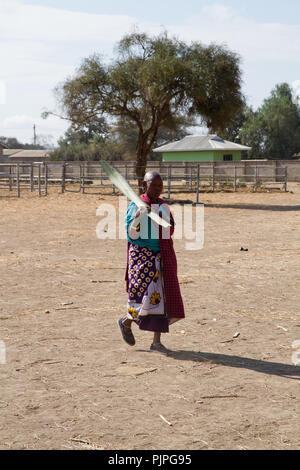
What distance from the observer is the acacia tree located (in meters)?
24.3

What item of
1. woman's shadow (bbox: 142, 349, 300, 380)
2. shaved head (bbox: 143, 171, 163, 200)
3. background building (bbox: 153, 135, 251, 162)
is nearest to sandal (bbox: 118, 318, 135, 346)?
woman's shadow (bbox: 142, 349, 300, 380)

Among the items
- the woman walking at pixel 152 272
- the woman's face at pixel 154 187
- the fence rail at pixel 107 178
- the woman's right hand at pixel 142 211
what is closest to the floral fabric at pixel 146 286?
the woman walking at pixel 152 272

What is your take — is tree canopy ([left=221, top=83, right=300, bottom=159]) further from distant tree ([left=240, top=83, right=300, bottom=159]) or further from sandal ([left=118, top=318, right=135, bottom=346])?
sandal ([left=118, top=318, right=135, bottom=346])

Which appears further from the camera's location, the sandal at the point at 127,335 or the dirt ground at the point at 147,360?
the sandal at the point at 127,335

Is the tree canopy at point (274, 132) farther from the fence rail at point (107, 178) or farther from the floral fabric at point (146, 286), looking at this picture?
the floral fabric at point (146, 286)

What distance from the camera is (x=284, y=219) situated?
1739 centimetres

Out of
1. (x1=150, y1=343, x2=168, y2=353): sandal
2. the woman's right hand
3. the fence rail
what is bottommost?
(x1=150, y1=343, x2=168, y2=353): sandal

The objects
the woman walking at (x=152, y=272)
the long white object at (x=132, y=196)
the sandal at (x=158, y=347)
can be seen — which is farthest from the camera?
the sandal at (x=158, y=347)

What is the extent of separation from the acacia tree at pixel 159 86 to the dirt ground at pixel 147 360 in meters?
15.3

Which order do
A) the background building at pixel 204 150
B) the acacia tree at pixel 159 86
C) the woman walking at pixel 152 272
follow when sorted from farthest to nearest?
the background building at pixel 204 150
the acacia tree at pixel 159 86
the woman walking at pixel 152 272

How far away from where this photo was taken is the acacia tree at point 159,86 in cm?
2428

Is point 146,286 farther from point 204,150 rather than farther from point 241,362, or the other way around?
point 204,150

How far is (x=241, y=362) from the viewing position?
4.88m
